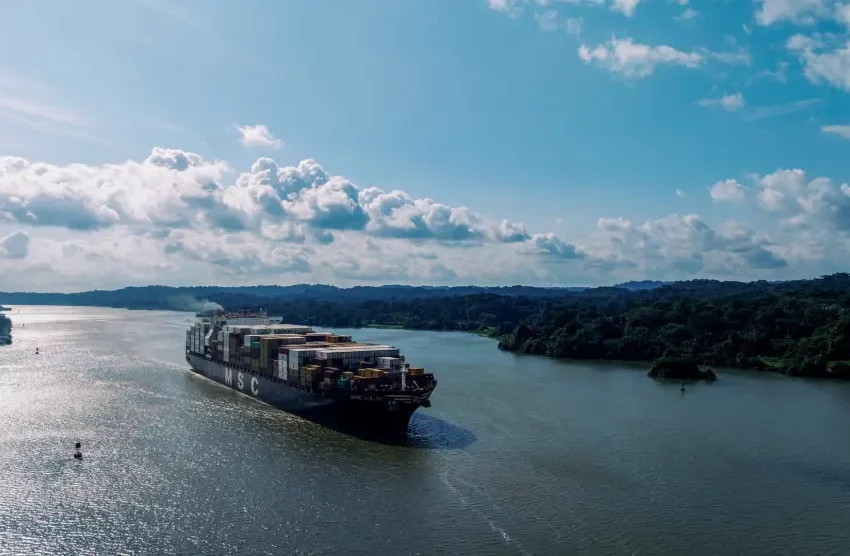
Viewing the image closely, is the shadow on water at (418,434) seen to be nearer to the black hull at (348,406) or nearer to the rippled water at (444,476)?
Answer: the black hull at (348,406)

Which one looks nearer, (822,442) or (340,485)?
(340,485)

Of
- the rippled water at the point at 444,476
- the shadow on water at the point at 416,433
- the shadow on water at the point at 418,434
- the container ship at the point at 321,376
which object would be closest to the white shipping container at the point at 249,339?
the container ship at the point at 321,376

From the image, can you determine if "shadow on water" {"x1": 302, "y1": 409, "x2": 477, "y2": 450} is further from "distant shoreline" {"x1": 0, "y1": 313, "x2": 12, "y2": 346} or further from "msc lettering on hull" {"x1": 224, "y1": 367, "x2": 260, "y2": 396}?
"distant shoreline" {"x1": 0, "y1": 313, "x2": 12, "y2": 346}

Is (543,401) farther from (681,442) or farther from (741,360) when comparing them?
(741,360)

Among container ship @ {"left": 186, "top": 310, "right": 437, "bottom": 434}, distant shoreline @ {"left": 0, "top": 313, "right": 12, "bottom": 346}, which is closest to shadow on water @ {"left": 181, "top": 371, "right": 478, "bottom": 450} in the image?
container ship @ {"left": 186, "top": 310, "right": 437, "bottom": 434}

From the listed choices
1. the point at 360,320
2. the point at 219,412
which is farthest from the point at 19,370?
the point at 360,320

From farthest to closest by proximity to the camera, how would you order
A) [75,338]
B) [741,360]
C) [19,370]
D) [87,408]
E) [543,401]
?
[75,338], [741,360], [19,370], [543,401], [87,408]
